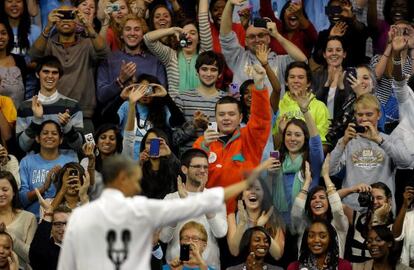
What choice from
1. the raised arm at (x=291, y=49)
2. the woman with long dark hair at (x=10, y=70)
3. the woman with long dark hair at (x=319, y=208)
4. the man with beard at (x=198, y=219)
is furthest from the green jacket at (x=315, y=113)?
the woman with long dark hair at (x=10, y=70)

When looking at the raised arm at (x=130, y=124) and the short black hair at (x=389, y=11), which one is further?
the short black hair at (x=389, y=11)

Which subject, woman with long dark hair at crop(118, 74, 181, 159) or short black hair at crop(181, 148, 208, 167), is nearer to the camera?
short black hair at crop(181, 148, 208, 167)

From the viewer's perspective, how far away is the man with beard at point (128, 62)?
1605 centimetres

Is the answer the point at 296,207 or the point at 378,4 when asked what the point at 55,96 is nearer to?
the point at 296,207

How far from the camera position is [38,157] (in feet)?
49.9

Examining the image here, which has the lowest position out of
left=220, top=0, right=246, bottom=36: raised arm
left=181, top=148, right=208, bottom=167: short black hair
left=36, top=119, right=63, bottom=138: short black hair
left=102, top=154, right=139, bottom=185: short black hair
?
left=181, top=148, right=208, bottom=167: short black hair

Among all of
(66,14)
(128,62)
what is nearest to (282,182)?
(128,62)

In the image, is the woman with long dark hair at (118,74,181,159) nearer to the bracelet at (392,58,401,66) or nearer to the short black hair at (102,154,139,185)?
the bracelet at (392,58,401,66)

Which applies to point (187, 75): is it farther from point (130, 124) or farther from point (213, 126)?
point (213, 126)

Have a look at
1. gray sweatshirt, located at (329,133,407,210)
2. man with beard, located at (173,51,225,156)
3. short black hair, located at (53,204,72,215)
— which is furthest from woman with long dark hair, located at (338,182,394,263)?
short black hair, located at (53,204,72,215)

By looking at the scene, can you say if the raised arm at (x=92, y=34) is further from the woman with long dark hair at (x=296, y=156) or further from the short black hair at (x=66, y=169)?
the woman with long dark hair at (x=296, y=156)

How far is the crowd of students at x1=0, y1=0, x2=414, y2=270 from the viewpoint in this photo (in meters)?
14.1

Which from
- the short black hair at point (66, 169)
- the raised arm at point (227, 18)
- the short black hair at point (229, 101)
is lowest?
the short black hair at point (66, 169)

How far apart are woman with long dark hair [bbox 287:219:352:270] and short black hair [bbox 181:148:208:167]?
4.31 feet
